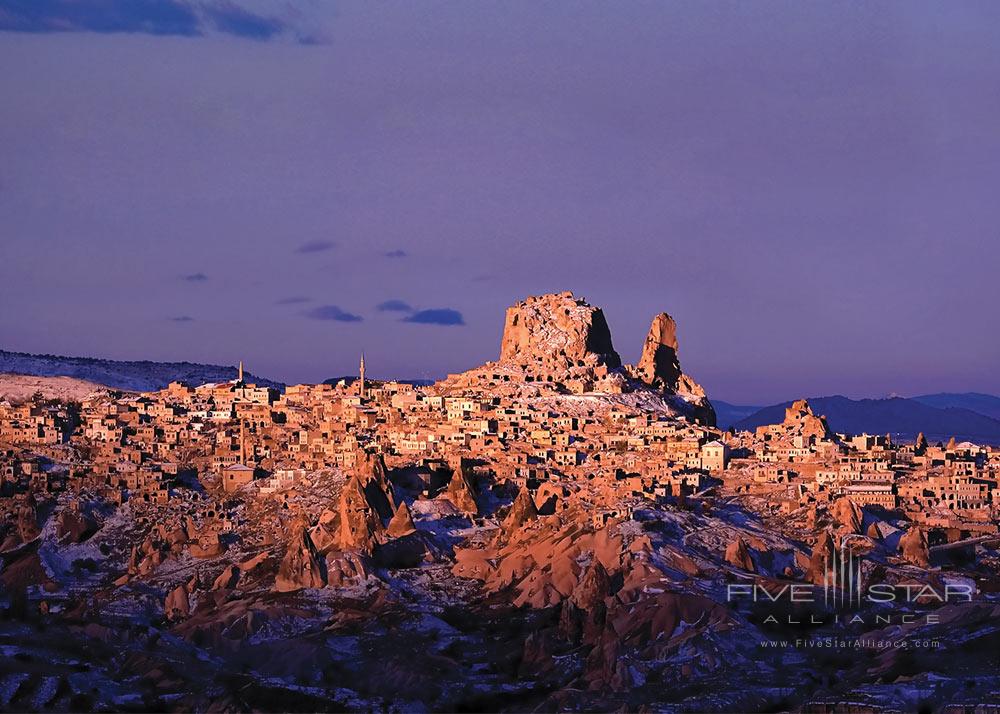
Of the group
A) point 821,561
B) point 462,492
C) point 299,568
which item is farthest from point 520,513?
point 821,561

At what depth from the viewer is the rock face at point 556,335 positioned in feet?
572

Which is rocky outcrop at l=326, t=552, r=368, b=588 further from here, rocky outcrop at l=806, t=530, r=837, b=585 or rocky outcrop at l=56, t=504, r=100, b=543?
rocky outcrop at l=806, t=530, r=837, b=585

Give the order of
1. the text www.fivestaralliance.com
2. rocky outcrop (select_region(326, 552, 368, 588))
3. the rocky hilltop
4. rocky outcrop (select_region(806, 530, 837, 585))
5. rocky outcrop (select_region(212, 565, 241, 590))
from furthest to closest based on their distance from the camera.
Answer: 1. the rocky hilltop
2. rocky outcrop (select_region(212, 565, 241, 590))
3. rocky outcrop (select_region(326, 552, 368, 588))
4. rocky outcrop (select_region(806, 530, 837, 585))
5. the text www.fivestaralliance.com

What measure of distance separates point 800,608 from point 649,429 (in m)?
48.6

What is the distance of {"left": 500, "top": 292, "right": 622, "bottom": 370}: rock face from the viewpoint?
174 metres

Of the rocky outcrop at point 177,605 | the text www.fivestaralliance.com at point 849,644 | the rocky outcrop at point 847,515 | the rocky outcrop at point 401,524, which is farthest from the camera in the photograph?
the rocky outcrop at point 401,524

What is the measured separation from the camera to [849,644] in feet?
302

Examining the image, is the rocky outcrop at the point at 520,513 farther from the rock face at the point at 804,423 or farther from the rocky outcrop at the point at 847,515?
the rock face at the point at 804,423

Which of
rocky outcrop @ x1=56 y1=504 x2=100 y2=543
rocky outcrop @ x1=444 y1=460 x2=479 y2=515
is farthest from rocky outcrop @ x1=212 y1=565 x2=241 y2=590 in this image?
rocky outcrop @ x1=56 y1=504 x2=100 y2=543

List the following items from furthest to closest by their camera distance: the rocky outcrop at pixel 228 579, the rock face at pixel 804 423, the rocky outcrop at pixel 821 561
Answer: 1. the rock face at pixel 804 423
2. the rocky outcrop at pixel 228 579
3. the rocky outcrop at pixel 821 561

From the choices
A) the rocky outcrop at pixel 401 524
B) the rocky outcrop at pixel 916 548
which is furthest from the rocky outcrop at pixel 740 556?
the rocky outcrop at pixel 401 524

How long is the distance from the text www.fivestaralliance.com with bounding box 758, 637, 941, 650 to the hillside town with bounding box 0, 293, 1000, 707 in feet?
12.8

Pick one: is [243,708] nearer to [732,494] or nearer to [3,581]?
[3,581]

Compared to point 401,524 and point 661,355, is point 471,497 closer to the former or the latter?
point 401,524
